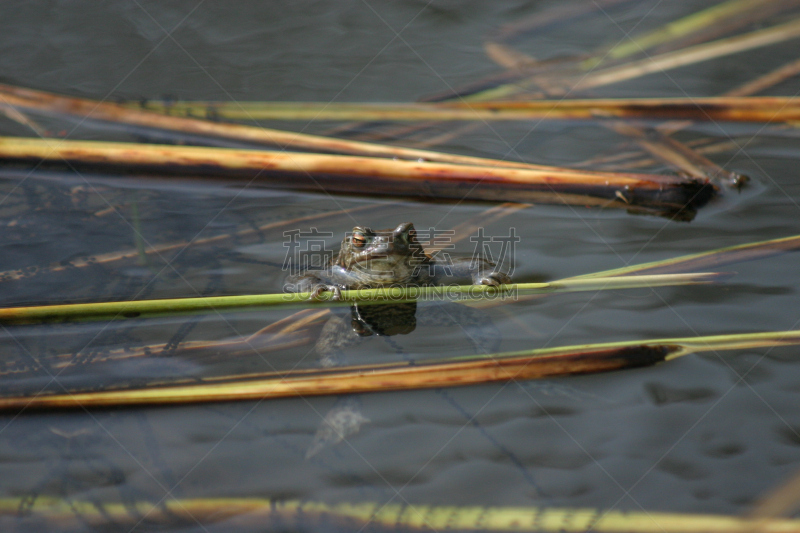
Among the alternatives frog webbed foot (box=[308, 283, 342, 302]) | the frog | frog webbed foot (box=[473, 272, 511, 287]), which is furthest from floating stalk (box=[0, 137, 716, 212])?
frog webbed foot (box=[308, 283, 342, 302])

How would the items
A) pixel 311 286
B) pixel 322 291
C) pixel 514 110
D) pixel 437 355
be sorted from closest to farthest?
pixel 437 355 → pixel 322 291 → pixel 311 286 → pixel 514 110

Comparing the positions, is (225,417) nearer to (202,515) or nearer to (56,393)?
(202,515)

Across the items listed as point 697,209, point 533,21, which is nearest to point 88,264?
point 697,209

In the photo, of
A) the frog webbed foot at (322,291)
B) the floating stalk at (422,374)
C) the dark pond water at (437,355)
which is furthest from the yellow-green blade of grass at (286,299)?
the floating stalk at (422,374)

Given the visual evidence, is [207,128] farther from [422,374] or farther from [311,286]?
[422,374]

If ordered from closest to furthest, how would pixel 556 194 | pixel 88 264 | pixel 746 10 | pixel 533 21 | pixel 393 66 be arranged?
pixel 88 264 → pixel 556 194 → pixel 746 10 → pixel 393 66 → pixel 533 21

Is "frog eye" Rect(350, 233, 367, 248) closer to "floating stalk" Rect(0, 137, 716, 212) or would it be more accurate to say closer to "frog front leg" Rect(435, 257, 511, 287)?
"frog front leg" Rect(435, 257, 511, 287)

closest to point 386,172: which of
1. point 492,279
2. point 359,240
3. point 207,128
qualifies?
point 359,240
